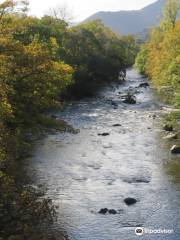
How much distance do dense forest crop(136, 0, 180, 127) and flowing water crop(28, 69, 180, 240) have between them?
4.73m

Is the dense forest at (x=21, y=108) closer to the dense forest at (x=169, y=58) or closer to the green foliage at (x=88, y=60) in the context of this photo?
the dense forest at (x=169, y=58)

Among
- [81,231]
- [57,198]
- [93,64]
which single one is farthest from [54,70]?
[93,64]

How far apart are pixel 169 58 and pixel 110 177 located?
A: 30486 millimetres

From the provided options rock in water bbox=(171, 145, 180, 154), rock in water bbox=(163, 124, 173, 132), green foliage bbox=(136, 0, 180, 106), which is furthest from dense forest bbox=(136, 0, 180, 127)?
rock in water bbox=(171, 145, 180, 154)

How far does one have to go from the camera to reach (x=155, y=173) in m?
31.4

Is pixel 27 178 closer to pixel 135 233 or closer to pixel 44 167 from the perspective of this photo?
pixel 44 167

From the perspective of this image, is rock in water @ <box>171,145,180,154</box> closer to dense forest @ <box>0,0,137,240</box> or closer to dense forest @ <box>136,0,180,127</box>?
dense forest @ <box>136,0,180,127</box>

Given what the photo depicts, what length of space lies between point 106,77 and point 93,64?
1133 centimetres

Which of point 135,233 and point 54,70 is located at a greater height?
point 54,70

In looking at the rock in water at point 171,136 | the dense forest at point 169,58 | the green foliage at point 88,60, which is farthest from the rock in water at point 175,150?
the green foliage at point 88,60

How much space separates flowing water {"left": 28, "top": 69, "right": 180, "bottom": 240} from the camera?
905 inches

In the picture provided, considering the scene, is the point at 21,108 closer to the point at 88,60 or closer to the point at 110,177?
the point at 110,177

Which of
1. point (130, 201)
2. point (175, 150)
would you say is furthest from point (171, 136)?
point (130, 201)

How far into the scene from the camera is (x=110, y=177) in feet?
100
